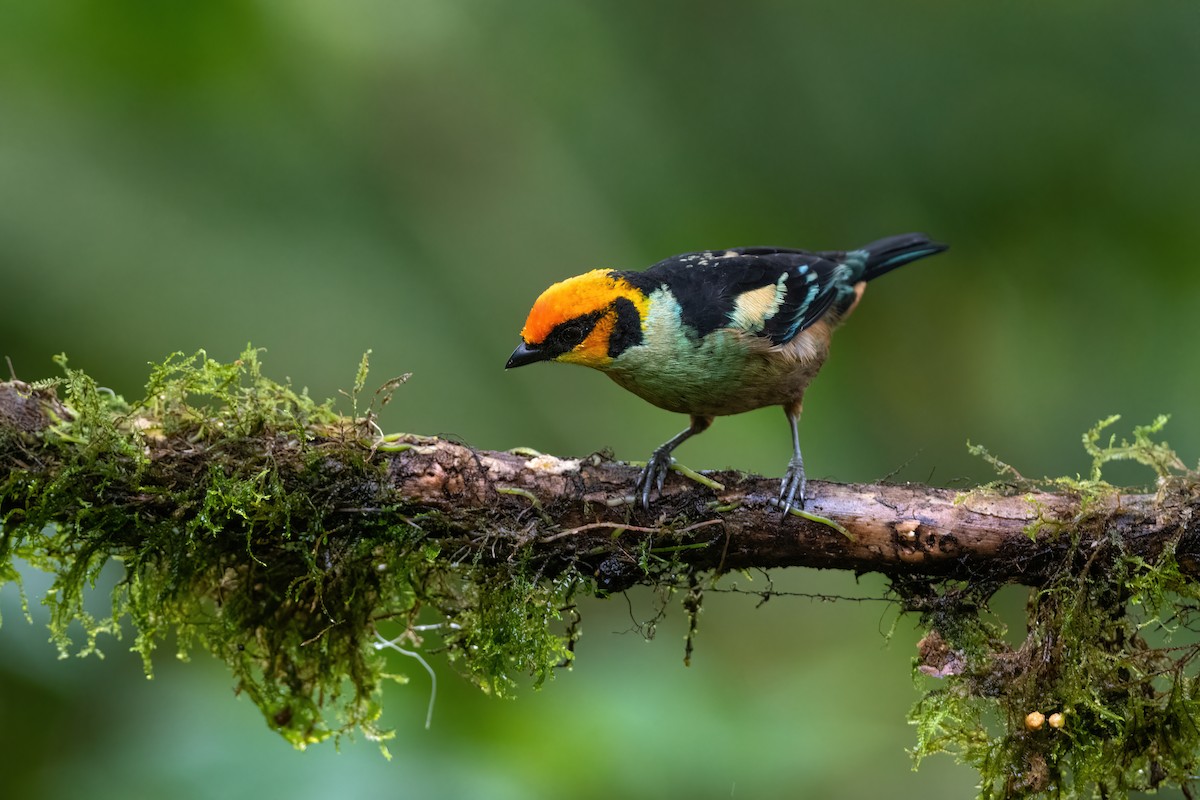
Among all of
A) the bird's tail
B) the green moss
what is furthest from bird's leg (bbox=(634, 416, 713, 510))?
the bird's tail

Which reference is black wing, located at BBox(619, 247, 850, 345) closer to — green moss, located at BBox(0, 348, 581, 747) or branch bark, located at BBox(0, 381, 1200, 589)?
branch bark, located at BBox(0, 381, 1200, 589)

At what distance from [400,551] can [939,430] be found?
3968mm

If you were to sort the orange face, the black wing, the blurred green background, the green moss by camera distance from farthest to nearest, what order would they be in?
1. the blurred green background
2. the black wing
3. the orange face
4. the green moss

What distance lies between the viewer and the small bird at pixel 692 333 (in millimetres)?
3947

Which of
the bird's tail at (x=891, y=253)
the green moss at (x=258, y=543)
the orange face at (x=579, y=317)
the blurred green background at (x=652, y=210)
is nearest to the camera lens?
the green moss at (x=258, y=543)

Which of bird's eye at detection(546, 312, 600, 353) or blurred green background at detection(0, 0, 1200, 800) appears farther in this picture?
blurred green background at detection(0, 0, 1200, 800)

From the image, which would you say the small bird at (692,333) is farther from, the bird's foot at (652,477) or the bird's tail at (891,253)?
the bird's tail at (891,253)

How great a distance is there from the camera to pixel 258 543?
10.4ft

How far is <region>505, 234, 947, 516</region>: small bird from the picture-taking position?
3.95 m

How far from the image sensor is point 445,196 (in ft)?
21.1

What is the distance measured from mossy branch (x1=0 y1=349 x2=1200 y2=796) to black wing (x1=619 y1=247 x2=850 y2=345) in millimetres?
1036

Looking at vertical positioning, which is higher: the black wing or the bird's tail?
the bird's tail

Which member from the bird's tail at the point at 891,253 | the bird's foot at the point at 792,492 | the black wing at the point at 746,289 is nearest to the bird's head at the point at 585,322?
the black wing at the point at 746,289

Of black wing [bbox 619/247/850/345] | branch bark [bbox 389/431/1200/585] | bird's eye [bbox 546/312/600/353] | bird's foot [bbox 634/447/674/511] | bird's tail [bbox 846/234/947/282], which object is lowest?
branch bark [bbox 389/431/1200/585]
